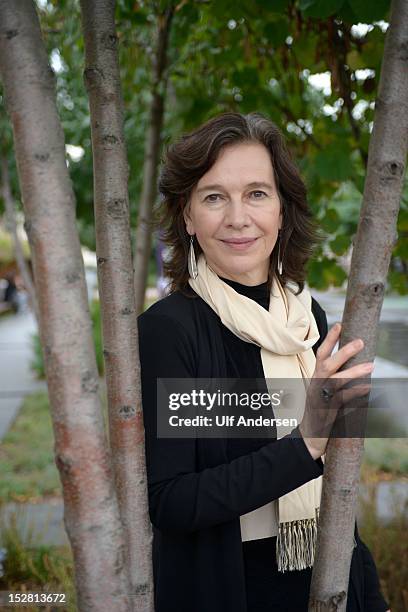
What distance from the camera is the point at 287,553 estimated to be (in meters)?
1.58

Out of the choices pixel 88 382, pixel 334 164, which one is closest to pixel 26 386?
pixel 334 164

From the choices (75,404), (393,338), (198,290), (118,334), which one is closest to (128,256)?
(118,334)

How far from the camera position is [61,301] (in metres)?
1.15

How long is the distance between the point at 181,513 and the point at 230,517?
0.10 m

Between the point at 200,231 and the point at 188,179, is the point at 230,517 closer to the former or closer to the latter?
the point at 200,231

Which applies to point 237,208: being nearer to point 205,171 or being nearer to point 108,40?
point 205,171

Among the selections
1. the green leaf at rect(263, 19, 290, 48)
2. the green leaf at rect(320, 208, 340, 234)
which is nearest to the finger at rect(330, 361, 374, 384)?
the green leaf at rect(263, 19, 290, 48)

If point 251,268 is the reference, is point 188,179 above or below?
above

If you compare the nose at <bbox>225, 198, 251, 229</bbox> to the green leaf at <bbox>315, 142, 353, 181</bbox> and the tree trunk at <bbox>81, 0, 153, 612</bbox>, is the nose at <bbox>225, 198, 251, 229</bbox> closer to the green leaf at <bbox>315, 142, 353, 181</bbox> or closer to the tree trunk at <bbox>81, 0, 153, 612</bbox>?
the tree trunk at <bbox>81, 0, 153, 612</bbox>

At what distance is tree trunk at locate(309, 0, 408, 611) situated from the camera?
51.8 inches

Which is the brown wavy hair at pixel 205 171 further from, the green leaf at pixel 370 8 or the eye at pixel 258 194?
the green leaf at pixel 370 8

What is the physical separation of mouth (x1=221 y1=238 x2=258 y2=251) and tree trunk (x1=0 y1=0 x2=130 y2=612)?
54cm

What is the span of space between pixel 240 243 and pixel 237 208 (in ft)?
0.29

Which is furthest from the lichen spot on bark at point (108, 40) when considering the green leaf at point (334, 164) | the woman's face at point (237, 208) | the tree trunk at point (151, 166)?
the tree trunk at point (151, 166)
